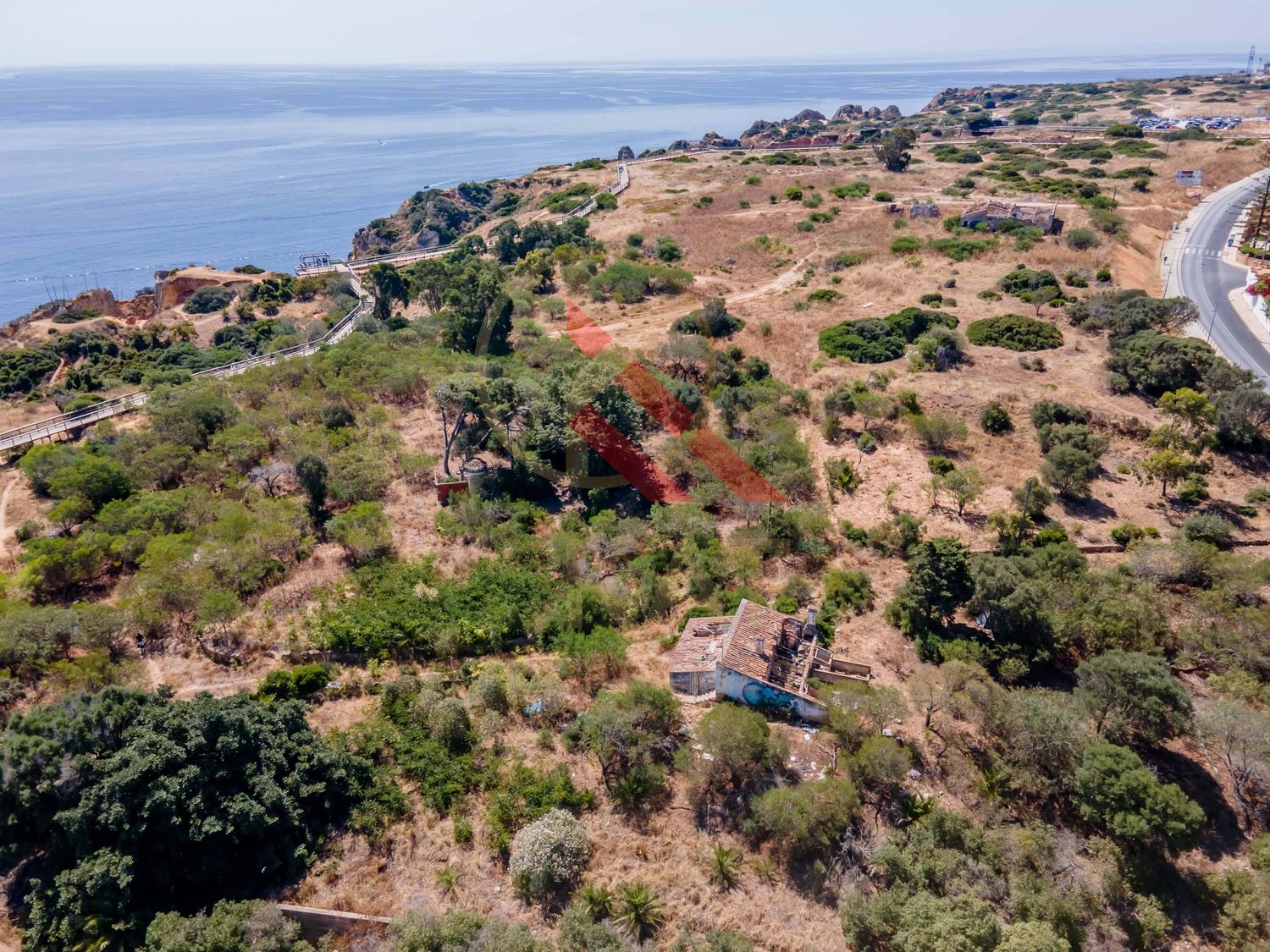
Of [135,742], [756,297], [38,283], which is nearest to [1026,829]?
[135,742]

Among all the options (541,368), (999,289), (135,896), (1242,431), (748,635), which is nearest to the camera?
(135,896)

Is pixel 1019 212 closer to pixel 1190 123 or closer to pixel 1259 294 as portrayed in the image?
pixel 1259 294

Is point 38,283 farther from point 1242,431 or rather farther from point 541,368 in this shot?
point 1242,431

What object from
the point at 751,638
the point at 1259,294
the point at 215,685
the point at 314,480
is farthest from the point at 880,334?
the point at 215,685

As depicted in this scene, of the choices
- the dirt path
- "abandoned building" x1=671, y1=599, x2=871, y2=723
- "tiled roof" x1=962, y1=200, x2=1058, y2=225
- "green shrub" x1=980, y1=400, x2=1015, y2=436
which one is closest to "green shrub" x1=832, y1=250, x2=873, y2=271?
"tiled roof" x1=962, y1=200, x2=1058, y2=225

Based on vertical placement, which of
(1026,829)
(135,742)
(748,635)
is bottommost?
(1026,829)
